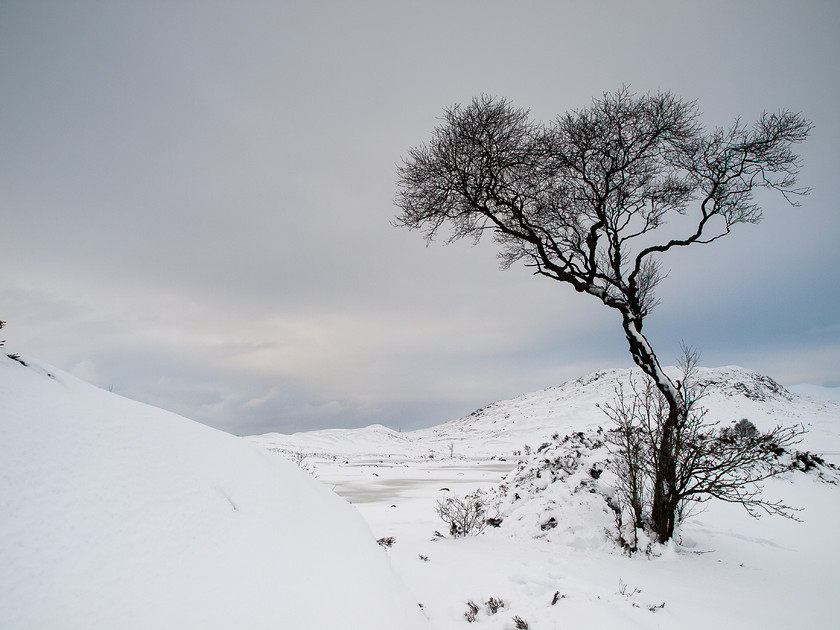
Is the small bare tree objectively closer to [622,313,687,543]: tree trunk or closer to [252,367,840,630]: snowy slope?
[622,313,687,543]: tree trunk

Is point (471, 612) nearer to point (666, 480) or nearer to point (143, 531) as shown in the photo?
point (143, 531)

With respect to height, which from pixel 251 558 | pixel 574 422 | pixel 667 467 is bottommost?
pixel 574 422

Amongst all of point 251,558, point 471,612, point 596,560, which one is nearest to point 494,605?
point 471,612

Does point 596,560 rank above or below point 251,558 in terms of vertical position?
below

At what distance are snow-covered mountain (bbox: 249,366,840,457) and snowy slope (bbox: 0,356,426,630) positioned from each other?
3144 cm

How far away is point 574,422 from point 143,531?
52334 mm

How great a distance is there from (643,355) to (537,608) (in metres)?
4.85

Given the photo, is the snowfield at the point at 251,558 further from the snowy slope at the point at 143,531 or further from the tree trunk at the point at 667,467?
the tree trunk at the point at 667,467

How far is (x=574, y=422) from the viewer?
158ft

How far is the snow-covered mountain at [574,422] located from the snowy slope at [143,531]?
3144 cm

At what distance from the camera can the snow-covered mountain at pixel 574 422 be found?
35.0 metres

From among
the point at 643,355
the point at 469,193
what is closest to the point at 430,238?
the point at 469,193

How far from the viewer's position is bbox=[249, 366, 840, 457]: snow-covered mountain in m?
35.0

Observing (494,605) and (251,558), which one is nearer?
(251,558)
